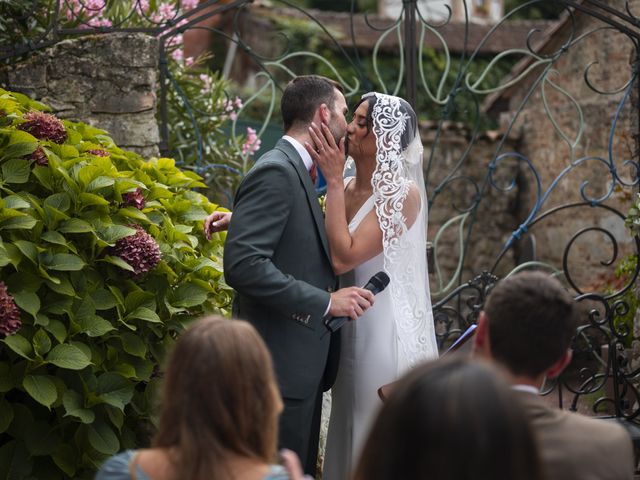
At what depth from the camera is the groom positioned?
10.1ft

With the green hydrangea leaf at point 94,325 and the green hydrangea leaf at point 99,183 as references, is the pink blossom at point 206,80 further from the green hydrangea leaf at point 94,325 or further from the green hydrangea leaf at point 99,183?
the green hydrangea leaf at point 94,325

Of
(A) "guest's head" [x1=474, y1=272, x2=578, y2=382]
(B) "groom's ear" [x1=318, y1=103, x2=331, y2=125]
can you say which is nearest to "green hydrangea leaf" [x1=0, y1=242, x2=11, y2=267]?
(B) "groom's ear" [x1=318, y1=103, x2=331, y2=125]

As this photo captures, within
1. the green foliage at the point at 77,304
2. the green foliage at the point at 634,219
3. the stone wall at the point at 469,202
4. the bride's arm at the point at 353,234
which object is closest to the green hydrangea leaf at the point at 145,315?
the green foliage at the point at 77,304

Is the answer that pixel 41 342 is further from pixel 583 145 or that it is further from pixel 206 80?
pixel 583 145

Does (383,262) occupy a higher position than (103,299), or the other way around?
(383,262)

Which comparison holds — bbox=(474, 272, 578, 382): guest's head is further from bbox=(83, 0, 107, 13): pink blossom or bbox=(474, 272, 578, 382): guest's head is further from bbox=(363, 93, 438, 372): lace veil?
bbox=(83, 0, 107, 13): pink blossom

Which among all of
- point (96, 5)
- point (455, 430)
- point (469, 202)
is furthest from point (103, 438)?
point (469, 202)

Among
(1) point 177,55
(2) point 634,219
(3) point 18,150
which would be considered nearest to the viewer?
(3) point 18,150

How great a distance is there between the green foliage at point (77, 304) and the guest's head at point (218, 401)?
150 cm

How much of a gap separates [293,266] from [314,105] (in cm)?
56

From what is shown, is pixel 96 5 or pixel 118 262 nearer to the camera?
pixel 118 262

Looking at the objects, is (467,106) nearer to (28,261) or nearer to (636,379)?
(636,379)

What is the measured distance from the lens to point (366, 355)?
3559 mm

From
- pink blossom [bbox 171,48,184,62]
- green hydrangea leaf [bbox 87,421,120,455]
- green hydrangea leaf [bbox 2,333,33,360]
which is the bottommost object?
green hydrangea leaf [bbox 87,421,120,455]
